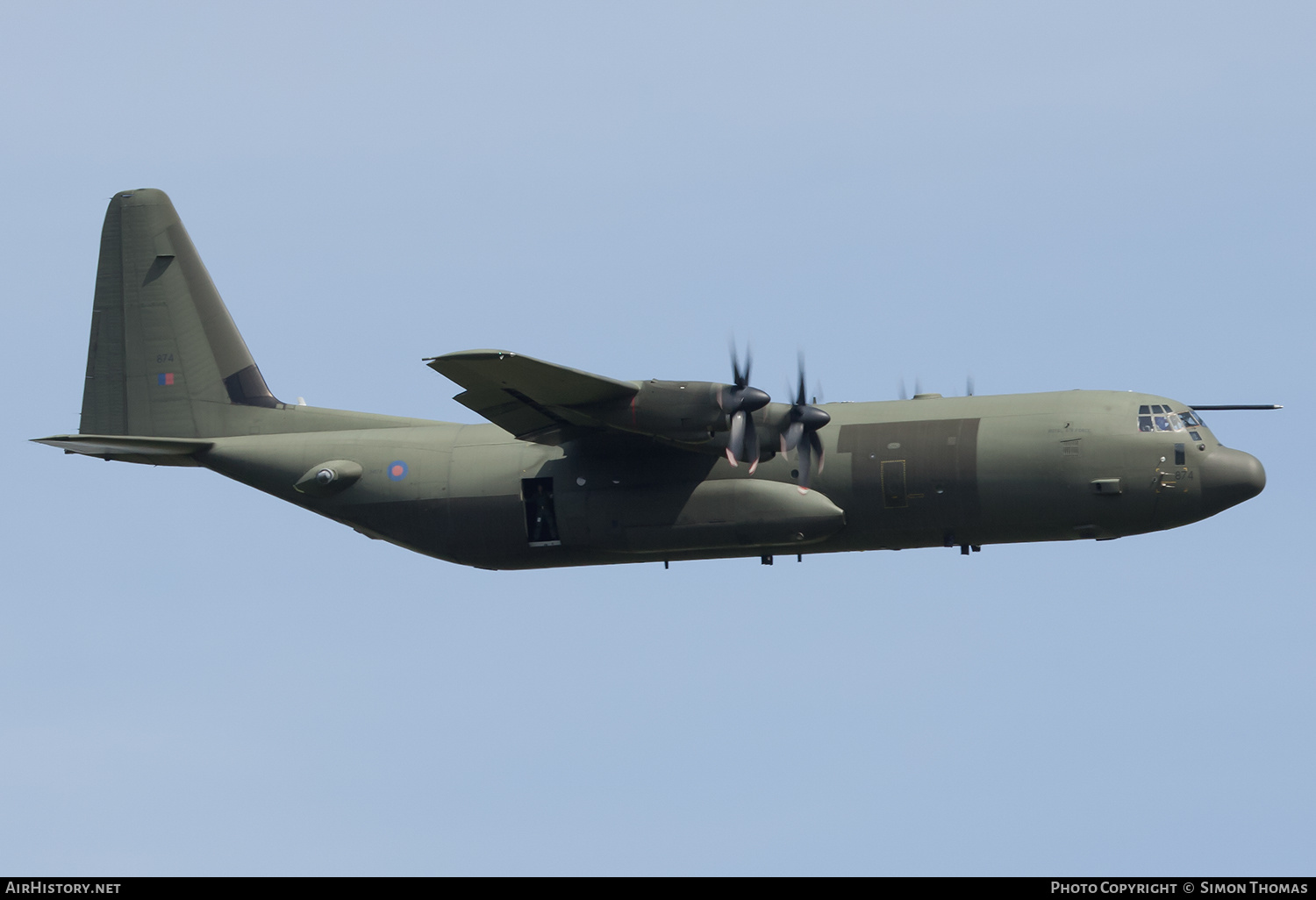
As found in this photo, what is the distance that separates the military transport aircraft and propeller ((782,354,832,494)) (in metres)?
0.04

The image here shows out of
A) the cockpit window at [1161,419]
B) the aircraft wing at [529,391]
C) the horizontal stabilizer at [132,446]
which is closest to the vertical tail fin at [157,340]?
the horizontal stabilizer at [132,446]

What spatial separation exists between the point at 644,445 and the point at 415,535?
17.1 ft

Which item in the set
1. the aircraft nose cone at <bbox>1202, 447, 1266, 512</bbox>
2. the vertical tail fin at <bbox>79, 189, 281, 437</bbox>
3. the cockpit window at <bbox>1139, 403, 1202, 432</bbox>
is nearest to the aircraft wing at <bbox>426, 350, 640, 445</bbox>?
the vertical tail fin at <bbox>79, 189, 281, 437</bbox>

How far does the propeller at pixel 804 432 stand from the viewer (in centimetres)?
3008

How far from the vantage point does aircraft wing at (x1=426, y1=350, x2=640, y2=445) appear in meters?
28.7

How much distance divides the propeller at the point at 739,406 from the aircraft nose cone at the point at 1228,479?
777 centimetres

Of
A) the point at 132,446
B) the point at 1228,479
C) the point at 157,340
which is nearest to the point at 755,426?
the point at 1228,479

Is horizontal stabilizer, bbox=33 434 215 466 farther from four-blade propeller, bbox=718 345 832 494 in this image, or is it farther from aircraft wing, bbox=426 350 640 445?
four-blade propeller, bbox=718 345 832 494

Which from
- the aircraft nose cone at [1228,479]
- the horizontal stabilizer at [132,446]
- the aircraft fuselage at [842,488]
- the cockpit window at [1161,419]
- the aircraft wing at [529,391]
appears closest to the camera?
the aircraft wing at [529,391]

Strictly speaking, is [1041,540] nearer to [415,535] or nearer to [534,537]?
[534,537]

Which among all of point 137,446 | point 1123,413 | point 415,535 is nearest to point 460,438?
point 415,535

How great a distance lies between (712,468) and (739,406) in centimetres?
198

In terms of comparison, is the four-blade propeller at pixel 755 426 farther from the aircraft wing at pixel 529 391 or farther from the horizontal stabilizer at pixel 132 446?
the horizontal stabilizer at pixel 132 446

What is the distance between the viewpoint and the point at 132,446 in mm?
34469
